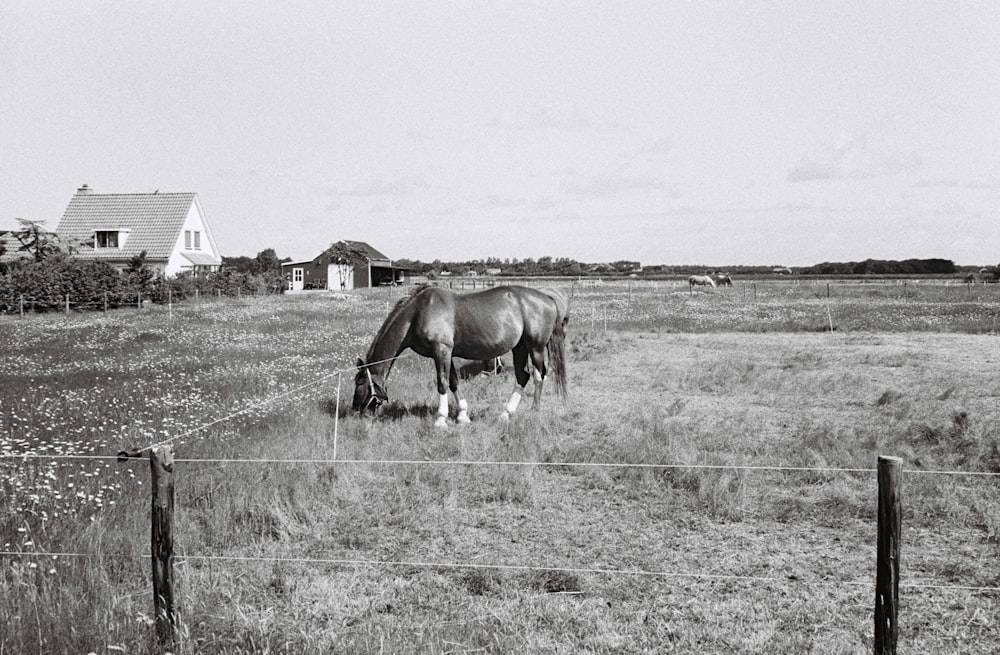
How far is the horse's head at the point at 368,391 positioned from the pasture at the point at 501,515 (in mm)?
372

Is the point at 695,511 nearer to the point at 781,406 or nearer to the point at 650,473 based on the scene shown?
the point at 650,473

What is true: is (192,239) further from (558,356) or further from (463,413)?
(463,413)

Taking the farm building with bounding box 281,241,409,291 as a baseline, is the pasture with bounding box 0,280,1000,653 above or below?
below

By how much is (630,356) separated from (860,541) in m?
13.9

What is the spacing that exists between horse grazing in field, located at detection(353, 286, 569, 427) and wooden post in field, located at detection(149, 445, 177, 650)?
6557 mm

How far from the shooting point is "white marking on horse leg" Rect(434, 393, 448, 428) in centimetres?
1116

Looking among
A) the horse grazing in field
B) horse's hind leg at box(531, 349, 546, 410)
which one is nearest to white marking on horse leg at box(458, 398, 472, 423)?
the horse grazing in field

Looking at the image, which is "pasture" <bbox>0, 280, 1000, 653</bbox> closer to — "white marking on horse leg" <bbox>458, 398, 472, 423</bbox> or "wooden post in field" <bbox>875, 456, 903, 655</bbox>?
"white marking on horse leg" <bbox>458, 398, 472, 423</bbox>

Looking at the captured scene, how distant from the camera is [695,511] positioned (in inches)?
300

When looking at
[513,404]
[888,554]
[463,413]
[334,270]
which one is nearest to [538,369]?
[513,404]

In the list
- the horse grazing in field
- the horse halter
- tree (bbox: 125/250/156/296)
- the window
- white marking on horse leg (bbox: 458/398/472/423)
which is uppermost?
the window

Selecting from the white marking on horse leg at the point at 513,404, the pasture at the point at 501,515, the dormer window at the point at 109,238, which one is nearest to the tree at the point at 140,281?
the dormer window at the point at 109,238

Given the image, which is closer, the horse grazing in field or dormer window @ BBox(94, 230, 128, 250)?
the horse grazing in field

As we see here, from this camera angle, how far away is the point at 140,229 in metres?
54.9
